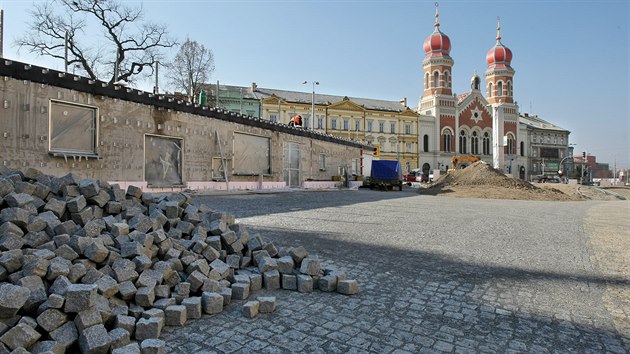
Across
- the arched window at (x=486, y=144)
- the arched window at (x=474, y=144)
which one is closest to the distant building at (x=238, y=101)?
the arched window at (x=474, y=144)

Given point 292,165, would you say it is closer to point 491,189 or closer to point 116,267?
point 491,189


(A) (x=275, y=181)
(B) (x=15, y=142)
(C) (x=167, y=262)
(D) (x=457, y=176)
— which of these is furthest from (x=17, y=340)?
(D) (x=457, y=176)

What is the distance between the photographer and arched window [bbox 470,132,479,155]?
262 feet

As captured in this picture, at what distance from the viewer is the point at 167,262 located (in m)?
4.53

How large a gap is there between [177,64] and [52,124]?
3289cm

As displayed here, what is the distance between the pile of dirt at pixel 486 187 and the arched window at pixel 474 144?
45.4m

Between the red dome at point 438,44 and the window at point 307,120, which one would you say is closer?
the window at point 307,120

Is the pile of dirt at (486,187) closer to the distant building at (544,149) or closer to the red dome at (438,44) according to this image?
the red dome at (438,44)

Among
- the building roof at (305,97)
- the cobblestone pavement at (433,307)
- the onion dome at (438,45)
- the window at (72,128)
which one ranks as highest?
the onion dome at (438,45)

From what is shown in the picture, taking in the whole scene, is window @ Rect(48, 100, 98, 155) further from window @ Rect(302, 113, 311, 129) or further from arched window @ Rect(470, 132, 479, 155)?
arched window @ Rect(470, 132, 479, 155)

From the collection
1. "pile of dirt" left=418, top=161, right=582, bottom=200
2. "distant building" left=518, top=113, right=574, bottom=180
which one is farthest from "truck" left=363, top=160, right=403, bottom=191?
"distant building" left=518, top=113, right=574, bottom=180

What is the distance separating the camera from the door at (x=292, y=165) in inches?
1025

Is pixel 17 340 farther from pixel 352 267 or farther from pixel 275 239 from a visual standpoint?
pixel 275 239

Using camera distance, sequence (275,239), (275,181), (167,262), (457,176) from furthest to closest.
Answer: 1. (457,176)
2. (275,181)
3. (275,239)
4. (167,262)
